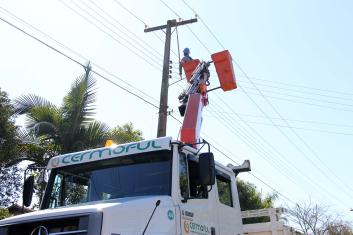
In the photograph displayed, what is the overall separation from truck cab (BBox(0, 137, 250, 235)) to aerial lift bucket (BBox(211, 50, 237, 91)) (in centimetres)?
391

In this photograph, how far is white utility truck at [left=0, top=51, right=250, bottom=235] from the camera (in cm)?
346

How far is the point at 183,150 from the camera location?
4641 mm

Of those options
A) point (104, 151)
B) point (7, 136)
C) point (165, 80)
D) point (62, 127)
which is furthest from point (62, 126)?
point (104, 151)

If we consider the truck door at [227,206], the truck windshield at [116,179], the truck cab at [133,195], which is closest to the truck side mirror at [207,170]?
the truck cab at [133,195]

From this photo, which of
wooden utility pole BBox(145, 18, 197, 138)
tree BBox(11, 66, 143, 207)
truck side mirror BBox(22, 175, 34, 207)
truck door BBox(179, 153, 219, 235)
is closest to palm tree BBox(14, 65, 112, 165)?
tree BBox(11, 66, 143, 207)

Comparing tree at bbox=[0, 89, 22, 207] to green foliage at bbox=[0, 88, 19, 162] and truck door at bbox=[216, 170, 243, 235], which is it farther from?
truck door at bbox=[216, 170, 243, 235]

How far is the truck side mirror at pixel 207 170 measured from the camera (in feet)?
13.6

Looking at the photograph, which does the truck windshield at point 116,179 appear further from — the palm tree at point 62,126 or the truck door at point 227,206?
the palm tree at point 62,126

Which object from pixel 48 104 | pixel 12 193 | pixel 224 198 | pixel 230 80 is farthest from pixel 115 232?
pixel 12 193

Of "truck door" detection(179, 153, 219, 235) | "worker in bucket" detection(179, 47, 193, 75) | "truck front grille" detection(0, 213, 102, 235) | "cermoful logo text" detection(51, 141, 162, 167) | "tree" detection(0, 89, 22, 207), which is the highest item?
"worker in bucket" detection(179, 47, 193, 75)

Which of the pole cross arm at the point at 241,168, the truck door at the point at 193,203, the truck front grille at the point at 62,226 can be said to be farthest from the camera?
the pole cross arm at the point at 241,168

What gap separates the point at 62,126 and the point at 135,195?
7.58 metres

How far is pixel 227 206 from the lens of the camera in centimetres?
556

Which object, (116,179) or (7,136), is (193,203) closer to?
(116,179)
